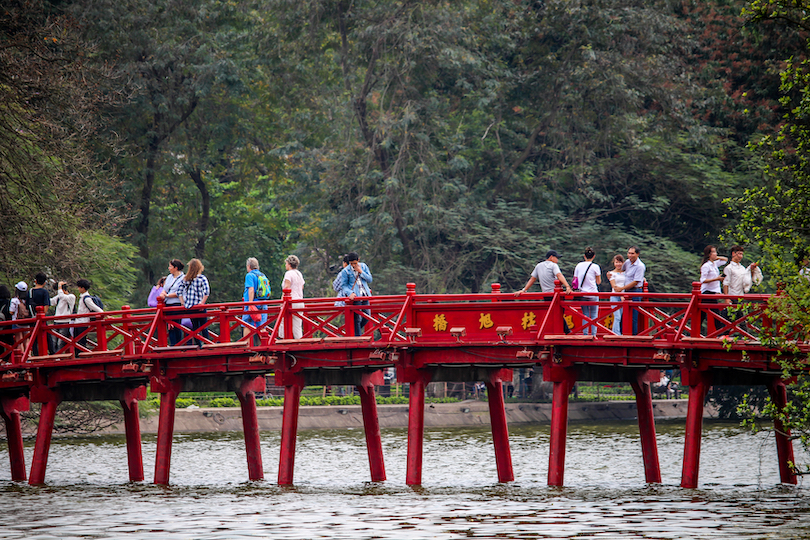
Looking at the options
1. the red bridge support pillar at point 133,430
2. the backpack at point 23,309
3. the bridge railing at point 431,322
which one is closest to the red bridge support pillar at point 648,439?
the bridge railing at point 431,322

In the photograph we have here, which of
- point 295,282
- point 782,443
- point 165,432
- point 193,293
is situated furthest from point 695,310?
point 165,432

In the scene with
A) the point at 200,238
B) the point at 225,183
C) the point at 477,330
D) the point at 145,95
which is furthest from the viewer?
the point at 225,183

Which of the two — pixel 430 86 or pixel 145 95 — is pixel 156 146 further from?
pixel 430 86

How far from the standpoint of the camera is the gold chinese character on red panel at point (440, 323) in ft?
77.9

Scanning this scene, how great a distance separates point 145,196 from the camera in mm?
52125

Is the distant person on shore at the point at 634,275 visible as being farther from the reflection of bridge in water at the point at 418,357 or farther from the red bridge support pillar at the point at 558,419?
the red bridge support pillar at the point at 558,419

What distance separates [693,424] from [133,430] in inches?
497

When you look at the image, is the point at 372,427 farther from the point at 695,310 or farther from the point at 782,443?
the point at 782,443

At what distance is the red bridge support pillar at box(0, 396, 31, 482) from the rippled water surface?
22.9 inches

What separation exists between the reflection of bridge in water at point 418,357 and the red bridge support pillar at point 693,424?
0.07ft

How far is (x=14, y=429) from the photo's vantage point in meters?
27.9

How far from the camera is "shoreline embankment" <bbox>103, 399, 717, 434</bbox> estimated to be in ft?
146

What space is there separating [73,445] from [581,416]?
20621 millimetres

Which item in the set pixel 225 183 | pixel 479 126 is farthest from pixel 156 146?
pixel 479 126
